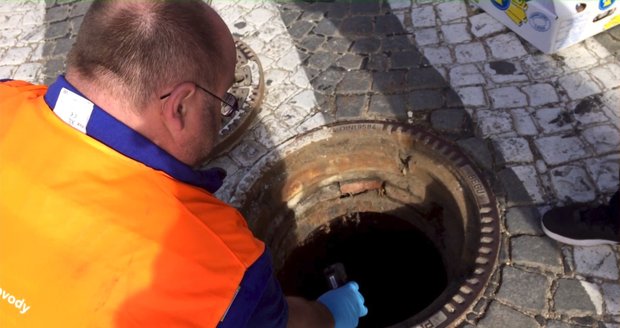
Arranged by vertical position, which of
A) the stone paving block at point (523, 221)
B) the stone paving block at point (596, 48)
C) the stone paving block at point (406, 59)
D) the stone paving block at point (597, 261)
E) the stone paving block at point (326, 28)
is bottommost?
the stone paving block at point (597, 261)

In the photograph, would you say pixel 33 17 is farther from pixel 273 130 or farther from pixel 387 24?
pixel 387 24

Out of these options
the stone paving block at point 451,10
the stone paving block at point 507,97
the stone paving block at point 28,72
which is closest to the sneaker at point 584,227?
the stone paving block at point 507,97

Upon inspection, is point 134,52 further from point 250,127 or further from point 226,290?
point 250,127

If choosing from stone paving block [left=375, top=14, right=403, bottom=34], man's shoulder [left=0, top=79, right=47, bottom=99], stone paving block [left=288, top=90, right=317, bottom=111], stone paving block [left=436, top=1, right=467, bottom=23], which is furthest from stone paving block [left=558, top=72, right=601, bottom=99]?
man's shoulder [left=0, top=79, right=47, bottom=99]

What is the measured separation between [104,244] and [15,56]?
431cm

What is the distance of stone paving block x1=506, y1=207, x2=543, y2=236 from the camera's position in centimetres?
347

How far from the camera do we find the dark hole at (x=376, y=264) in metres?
4.54

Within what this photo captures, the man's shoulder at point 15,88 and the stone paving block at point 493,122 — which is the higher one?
the man's shoulder at point 15,88

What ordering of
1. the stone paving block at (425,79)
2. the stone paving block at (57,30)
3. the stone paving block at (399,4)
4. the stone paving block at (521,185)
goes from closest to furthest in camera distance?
the stone paving block at (521,185), the stone paving block at (425,79), the stone paving block at (399,4), the stone paving block at (57,30)

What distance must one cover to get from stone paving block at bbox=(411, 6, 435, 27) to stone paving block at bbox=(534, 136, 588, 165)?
1564mm

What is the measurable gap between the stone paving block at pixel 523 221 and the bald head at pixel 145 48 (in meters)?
2.17

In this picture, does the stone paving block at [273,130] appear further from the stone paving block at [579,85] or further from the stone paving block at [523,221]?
the stone paving block at [579,85]

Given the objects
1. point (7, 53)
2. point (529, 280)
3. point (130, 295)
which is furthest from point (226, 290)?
point (7, 53)

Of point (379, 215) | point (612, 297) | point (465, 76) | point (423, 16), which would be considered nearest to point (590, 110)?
point (465, 76)
